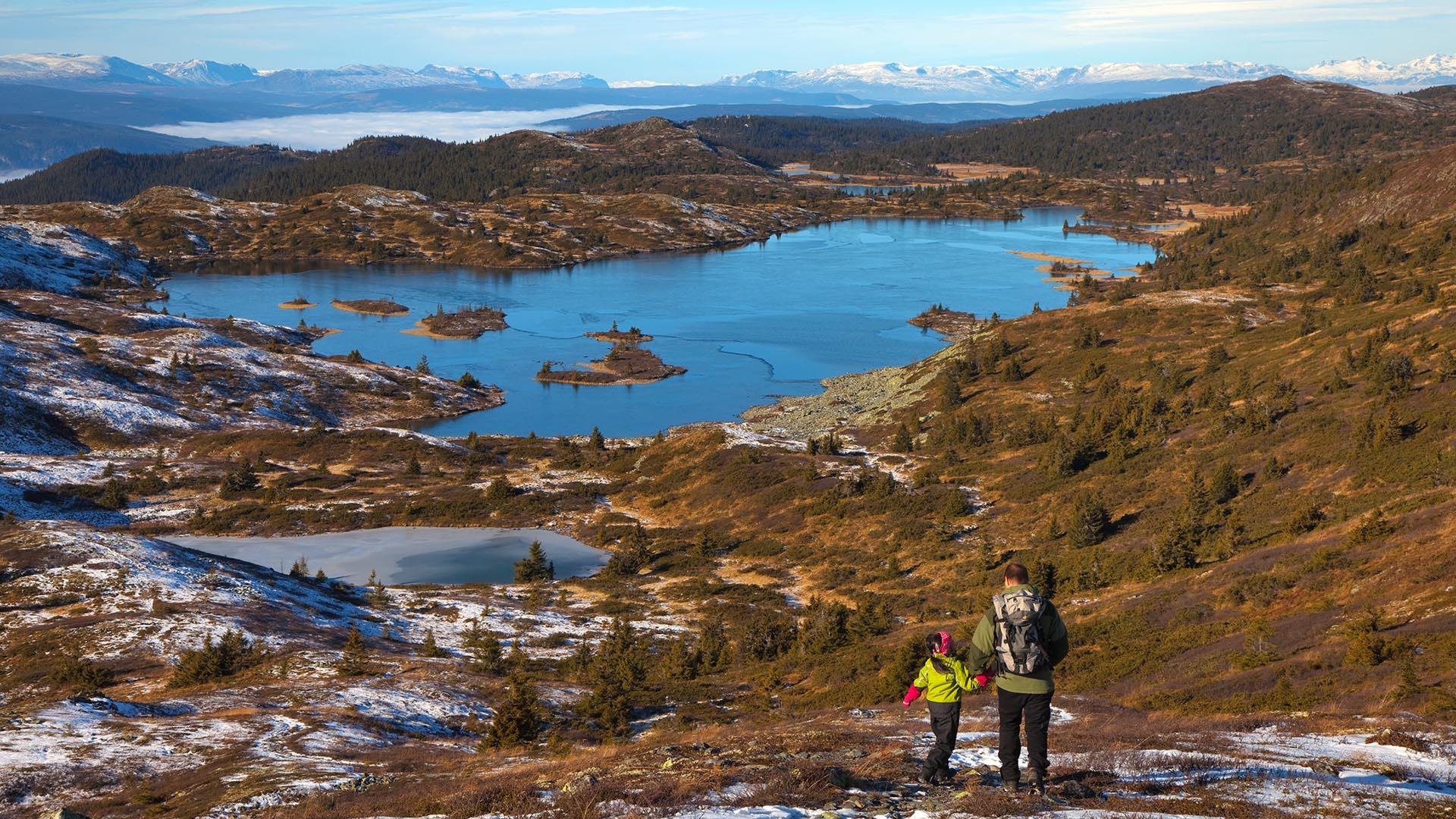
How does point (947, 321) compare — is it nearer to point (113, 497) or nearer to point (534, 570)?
point (534, 570)

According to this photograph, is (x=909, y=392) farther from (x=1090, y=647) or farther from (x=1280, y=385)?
(x=1090, y=647)

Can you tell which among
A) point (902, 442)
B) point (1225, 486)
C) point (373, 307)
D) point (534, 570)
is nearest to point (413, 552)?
point (534, 570)

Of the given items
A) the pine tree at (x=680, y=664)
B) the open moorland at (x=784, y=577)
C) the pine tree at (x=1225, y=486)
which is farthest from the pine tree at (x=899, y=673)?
the pine tree at (x=1225, y=486)

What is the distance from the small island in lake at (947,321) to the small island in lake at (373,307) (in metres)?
77.3

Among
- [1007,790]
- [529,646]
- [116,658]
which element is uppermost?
[1007,790]

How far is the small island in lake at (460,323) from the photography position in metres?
138

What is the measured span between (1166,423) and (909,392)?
32752 mm

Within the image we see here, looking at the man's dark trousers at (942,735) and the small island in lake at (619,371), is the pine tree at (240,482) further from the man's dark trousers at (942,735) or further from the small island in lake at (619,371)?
the man's dark trousers at (942,735)

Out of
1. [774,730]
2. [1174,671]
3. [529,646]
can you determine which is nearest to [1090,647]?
[1174,671]

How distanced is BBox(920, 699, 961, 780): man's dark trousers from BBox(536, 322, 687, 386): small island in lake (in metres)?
97.8

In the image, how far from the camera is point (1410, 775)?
47.5 ft

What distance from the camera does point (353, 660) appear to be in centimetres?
3194

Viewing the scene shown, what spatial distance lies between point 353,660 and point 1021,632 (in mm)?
25159

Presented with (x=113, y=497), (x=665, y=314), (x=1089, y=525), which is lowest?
(x=113, y=497)
